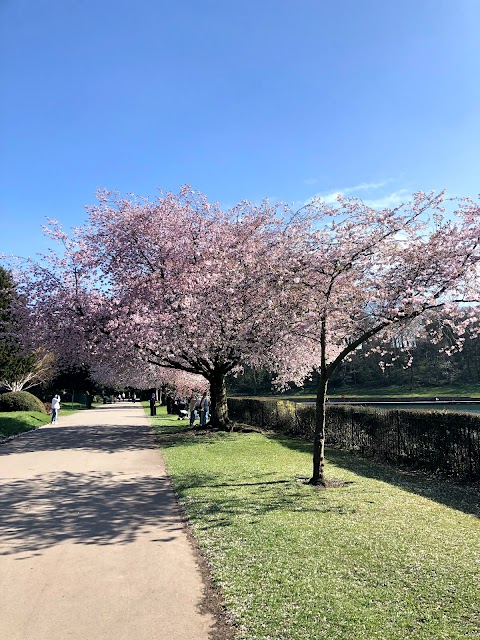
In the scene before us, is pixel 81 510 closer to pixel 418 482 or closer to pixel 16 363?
pixel 418 482

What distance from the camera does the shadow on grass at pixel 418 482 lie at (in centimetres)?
777

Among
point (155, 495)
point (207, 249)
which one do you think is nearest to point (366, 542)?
point (155, 495)

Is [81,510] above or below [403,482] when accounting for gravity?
above

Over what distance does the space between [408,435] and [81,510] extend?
7.53 meters

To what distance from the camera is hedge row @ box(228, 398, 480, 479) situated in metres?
9.64

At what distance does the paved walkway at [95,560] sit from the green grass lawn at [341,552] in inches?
16.4

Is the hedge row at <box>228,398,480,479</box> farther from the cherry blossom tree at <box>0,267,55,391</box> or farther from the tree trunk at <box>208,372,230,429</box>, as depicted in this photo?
the cherry blossom tree at <box>0,267,55,391</box>

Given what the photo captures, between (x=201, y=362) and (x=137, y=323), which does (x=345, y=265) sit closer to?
(x=137, y=323)

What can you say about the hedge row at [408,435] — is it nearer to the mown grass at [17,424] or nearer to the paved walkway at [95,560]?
the paved walkway at [95,560]

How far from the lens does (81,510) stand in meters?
7.32

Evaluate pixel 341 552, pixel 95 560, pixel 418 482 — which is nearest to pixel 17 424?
pixel 418 482

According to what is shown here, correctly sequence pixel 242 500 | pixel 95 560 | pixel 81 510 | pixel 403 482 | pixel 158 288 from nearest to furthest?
pixel 95 560
pixel 81 510
pixel 242 500
pixel 403 482
pixel 158 288

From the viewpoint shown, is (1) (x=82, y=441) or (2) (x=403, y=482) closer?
(2) (x=403, y=482)

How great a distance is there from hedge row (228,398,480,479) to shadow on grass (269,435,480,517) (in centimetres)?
38
